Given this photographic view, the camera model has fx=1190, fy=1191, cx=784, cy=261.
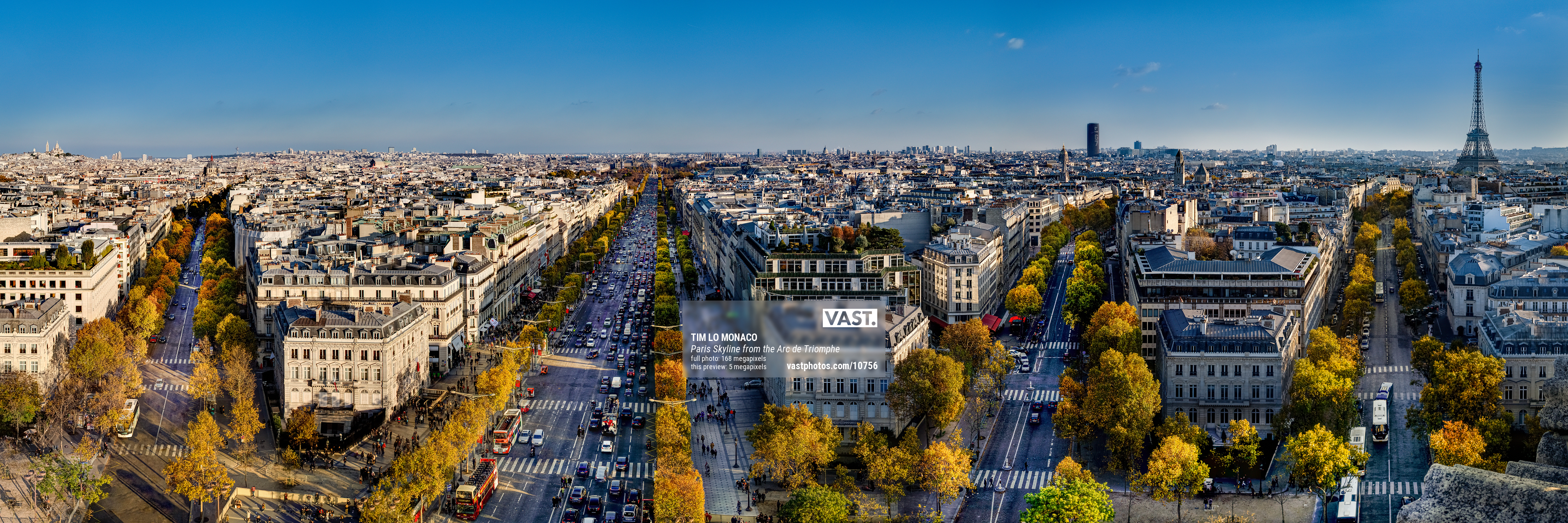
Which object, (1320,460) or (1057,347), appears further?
(1057,347)

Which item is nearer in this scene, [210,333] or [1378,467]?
[1378,467]

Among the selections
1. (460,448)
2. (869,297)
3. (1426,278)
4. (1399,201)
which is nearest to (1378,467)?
A: (869,297)

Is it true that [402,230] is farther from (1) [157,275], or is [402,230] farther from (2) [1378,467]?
(2) [1378,467]

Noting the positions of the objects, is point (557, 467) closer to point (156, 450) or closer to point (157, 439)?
point (156, 450)

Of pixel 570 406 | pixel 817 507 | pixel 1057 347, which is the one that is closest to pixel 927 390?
pixel 817 507

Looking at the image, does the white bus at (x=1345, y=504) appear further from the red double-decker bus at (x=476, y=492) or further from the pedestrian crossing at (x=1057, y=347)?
the red double-decker bus at (x=476, y=492)

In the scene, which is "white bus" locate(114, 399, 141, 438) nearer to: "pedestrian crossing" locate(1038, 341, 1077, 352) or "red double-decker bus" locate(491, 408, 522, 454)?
"red double-decker bus" locate(491, 408, 522, 454)
